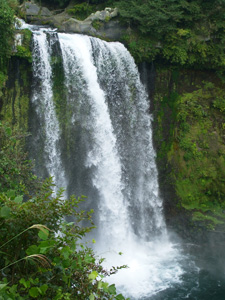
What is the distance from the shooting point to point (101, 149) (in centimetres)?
1142

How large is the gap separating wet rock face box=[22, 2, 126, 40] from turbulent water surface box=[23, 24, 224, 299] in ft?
4.47

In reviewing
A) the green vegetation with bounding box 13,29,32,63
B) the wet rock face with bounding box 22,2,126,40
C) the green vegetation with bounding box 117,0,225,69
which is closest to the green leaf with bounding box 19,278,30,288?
the green vegetation with bounding box 13,29,32,63

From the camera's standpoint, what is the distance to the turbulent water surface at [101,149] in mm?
10766

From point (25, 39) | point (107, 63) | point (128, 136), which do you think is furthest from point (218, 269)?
point (25, 39)

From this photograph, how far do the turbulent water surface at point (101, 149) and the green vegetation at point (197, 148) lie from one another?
1.84 m

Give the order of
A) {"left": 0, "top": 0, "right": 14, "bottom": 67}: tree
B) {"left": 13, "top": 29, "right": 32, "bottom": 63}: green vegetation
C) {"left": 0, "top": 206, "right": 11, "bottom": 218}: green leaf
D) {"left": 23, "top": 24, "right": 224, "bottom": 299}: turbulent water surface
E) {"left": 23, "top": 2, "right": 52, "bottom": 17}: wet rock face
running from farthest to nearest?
{"left": 23, "top": 2, "right": 52, "bottom": 17}: wet rock face, {"left": 23, "top": 24, "right": 224, "bottom": 299}: turbulent water surface, {"left": 13, "top": 29, "right": 32, "bottom": 63}: green vegetation, {"left": 0, "top": 0, "right": 14, "bottom": 67}: tree, {"left": 0, "top": 206, "right": 11, "bottom": 218}: green leaf

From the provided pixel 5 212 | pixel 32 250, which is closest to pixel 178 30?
A: pixel 5 212

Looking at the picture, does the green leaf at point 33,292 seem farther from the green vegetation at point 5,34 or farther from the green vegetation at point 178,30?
the green vegetation at point 178,30

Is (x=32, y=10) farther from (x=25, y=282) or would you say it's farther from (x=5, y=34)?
(x=25, y=282)

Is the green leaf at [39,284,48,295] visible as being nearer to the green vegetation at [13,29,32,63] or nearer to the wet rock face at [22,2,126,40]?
the green vegetation at [13,29,32,63]

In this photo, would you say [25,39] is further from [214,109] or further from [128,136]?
[214,109]

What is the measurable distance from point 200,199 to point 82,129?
6.40 metres

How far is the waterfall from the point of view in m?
10.8

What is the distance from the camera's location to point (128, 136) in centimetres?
1288
